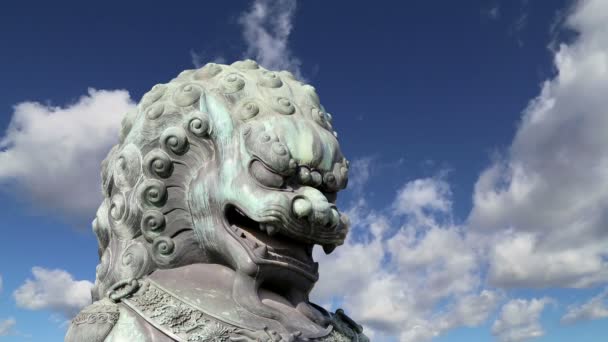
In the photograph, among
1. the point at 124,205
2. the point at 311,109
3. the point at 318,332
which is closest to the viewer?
the point at 318,332

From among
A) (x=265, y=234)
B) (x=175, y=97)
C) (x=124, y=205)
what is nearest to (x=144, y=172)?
(x=124, y=205)

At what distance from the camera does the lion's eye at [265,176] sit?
15.2 feet

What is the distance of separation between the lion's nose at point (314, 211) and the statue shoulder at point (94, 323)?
1.60 metres

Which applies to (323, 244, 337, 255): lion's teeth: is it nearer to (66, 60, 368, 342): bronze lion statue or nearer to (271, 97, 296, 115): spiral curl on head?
(66, 60, 368, 342): bronze lion statue

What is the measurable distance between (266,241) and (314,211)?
1.65 ft

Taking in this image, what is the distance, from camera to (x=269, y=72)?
5.62 m

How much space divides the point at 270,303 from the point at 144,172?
151cm

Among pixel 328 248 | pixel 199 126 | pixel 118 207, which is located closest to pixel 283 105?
pixel 199 126

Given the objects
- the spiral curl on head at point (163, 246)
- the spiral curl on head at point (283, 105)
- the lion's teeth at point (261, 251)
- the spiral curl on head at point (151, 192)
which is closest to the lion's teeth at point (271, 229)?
the lion's teeth at point (261, 251)

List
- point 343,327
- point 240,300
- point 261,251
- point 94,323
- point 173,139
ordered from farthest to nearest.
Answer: point 343,327, point 173,139, point 261,251, point 240,300, point 94,323

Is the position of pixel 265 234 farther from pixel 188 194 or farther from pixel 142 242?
pixel 142 242

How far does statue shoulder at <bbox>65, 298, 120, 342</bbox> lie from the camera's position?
14.2 feet

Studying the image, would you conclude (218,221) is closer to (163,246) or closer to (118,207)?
(163,246)

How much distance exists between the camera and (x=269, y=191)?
181 inches
